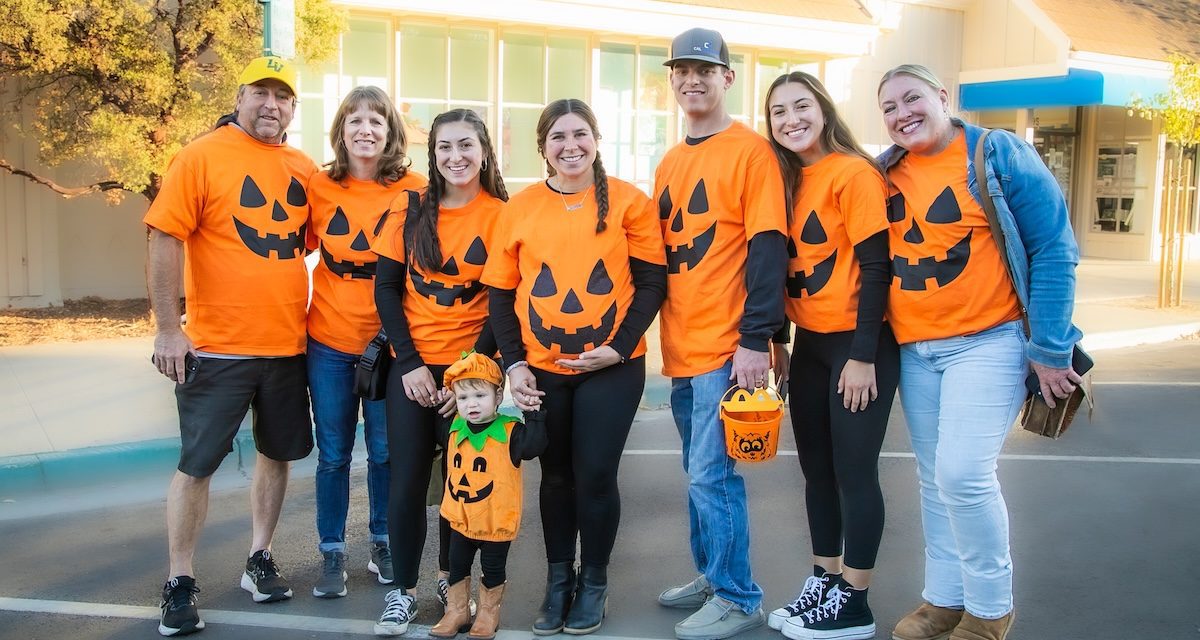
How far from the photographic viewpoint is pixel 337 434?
4578mm

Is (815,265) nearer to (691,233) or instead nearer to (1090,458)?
(691,233)


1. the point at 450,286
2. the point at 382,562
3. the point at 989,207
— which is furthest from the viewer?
the point at 382,562

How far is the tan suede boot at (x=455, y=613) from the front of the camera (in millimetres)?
4121

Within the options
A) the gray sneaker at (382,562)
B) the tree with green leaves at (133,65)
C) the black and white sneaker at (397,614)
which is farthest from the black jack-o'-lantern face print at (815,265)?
the tree with green leaves at (133,65)

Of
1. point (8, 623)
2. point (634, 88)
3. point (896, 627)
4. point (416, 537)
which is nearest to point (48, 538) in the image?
point (8, 623)

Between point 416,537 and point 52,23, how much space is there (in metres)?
6.85

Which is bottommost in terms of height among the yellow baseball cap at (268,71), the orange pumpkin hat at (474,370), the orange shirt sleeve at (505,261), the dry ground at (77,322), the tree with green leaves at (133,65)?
the dry ground at (77,322)

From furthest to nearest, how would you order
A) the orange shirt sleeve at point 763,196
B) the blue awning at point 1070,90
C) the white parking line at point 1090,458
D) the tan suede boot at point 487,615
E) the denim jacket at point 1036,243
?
1. the blue awning at point 1070,90
2. the white parking line at point 1090,458
3. the tan suede boot at point 487,615
4. the orange shirt sleeve at point 763,196
5. the denim jacket at point 1036,243

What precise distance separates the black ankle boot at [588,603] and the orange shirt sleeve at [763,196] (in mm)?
1447

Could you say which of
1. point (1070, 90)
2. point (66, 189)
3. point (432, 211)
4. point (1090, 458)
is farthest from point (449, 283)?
point (1070, 90)

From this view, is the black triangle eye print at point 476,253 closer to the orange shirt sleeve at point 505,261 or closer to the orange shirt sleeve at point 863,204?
the orange shirt sleeve at point 505,261

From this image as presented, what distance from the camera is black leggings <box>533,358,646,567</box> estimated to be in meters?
4.00

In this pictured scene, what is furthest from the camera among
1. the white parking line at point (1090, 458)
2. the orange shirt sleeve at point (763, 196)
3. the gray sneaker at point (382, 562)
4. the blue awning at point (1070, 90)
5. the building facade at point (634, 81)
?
the blue awning at point (1070, 90)

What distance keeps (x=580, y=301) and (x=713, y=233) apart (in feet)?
1.83
